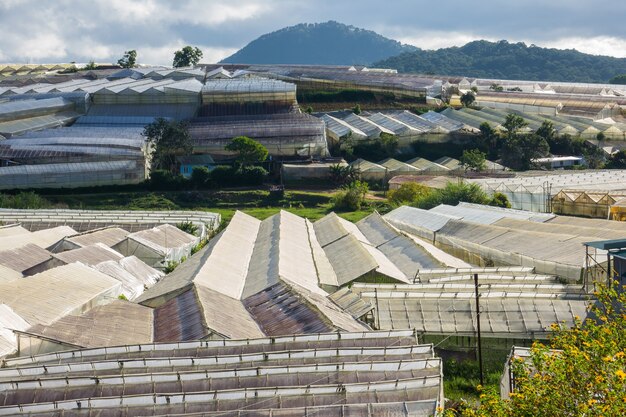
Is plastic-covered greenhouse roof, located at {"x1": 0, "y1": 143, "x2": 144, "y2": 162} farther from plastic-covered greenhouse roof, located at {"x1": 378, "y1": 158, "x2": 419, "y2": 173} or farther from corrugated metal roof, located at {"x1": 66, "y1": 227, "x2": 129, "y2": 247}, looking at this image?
corrugated metal roof, located at {"x1": 66, "y1": 227, "x2": 129, "y2": 247}

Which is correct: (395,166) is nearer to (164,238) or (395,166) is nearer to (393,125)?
(393,125)

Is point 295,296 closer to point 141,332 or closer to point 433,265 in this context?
point 141,332

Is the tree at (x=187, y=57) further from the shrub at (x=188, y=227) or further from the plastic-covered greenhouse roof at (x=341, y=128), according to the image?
the shrub at (x=188, y=227)

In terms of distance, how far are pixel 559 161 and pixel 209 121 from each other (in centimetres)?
3240

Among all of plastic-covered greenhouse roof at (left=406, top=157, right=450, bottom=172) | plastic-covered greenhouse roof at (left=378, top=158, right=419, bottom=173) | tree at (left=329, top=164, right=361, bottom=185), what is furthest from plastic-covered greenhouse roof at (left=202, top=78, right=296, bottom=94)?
tree at (left=329, top=164, right=361, bottom=185)

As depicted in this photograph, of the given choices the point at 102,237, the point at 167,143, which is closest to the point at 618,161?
the point at 167,143

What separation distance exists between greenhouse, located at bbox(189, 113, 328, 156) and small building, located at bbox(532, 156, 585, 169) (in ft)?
63.1

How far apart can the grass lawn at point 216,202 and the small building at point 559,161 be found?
21.8 m

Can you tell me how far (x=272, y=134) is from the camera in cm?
7812

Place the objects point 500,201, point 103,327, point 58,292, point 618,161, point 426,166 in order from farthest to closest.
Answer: point 618,161 → point 426,166 → point 500,201 → point 58,292 → point 103,327

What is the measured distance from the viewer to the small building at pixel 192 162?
72.7m

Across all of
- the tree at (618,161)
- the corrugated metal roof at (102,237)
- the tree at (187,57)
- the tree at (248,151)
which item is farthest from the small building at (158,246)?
the tree at (187,57)

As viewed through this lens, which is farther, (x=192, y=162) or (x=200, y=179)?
(x=192, y=162)

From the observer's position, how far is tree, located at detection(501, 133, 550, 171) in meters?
77.3
